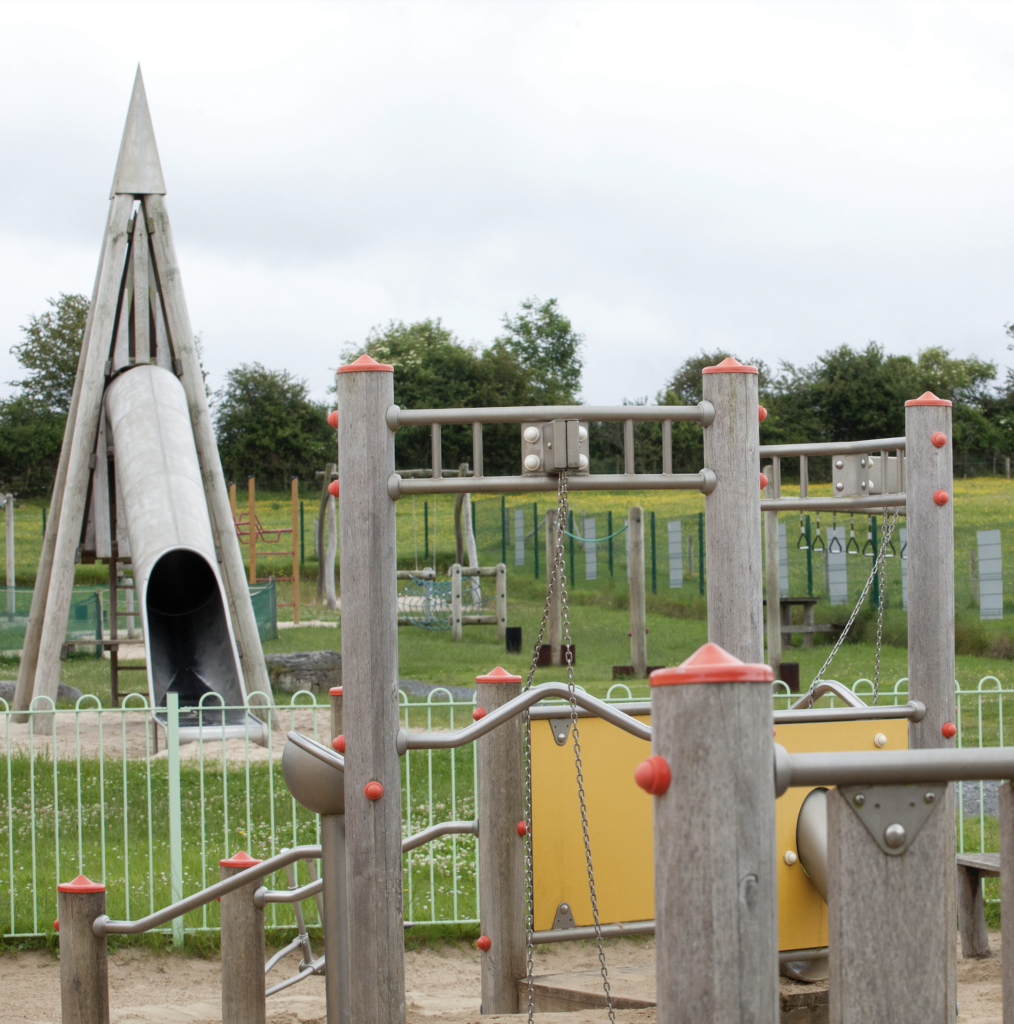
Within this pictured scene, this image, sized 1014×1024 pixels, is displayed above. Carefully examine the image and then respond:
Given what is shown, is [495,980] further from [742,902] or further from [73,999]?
[742,902]

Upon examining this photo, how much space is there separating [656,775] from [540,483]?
6.80 feet

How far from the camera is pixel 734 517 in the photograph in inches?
144

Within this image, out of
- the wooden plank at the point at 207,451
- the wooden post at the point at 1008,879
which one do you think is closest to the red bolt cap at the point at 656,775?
the wooden post at the point at 1008,879

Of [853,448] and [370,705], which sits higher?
[853,448]

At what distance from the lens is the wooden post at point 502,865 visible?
165 inches

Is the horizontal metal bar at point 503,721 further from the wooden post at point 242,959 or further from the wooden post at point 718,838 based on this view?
the wooden post at point 718,838

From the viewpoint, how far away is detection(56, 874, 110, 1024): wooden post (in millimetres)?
3518

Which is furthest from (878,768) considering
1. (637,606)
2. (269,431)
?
(269,431)

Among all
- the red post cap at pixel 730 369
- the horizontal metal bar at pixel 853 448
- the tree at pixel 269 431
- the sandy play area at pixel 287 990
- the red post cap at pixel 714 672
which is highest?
the tree at pixel 269 431

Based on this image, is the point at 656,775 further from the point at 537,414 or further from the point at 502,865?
the point at 502,865

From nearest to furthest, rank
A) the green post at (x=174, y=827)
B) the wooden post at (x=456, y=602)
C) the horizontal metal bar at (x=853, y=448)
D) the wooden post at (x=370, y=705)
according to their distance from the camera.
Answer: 1. the wooden post at (x=370, y=705)
2. the horizontal metal bar at (x=853, y=448)
3. the green post at (x=174, y=827)
4. the wooden post at (x=456, y=602)

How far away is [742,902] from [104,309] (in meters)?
10.2

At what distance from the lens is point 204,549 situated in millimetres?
9961

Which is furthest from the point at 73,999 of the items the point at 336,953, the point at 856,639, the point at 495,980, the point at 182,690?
the point at 856,639
